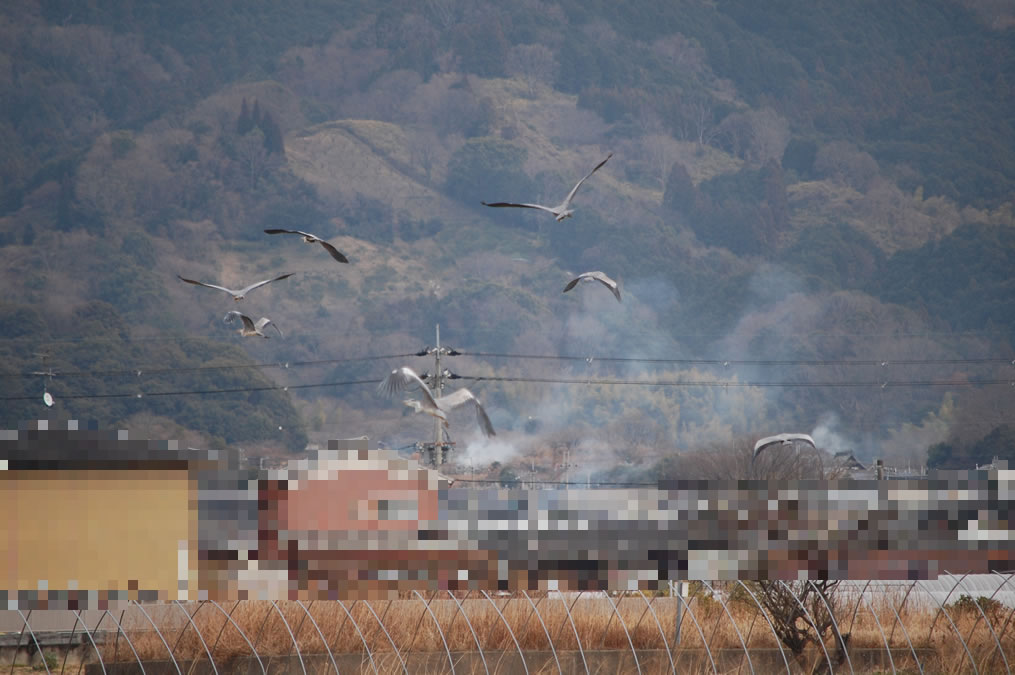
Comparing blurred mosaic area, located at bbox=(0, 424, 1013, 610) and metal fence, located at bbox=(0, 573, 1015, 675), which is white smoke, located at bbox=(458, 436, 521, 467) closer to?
metal fence, located at bbox=(0, 573, 1015, 675)

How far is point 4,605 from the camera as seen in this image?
1700 centimetres

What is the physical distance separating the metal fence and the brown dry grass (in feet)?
0.09

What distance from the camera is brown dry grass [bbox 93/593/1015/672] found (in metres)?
21.1

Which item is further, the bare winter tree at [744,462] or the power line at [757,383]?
the power line at [757,383]

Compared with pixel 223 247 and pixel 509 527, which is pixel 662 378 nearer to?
pixel 223 247

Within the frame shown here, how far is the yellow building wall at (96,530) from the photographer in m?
17.2

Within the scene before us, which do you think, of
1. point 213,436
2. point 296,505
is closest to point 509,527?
point 296,505

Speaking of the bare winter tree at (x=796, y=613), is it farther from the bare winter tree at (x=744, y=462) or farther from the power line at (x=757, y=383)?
the power line at (x=757, y=383)

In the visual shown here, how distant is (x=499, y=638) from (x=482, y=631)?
0.96 feet

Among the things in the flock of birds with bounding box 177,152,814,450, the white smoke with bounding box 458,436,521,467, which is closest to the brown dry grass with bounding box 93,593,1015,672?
the flock of birds with bounding box 177,152,814,450

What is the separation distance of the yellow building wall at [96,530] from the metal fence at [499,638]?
2.64 meters

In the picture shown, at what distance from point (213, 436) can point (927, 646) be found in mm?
92613

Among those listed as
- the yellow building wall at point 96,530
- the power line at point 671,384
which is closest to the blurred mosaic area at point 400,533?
the yellow building wall at point 96,530

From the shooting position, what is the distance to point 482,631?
2205 cm
